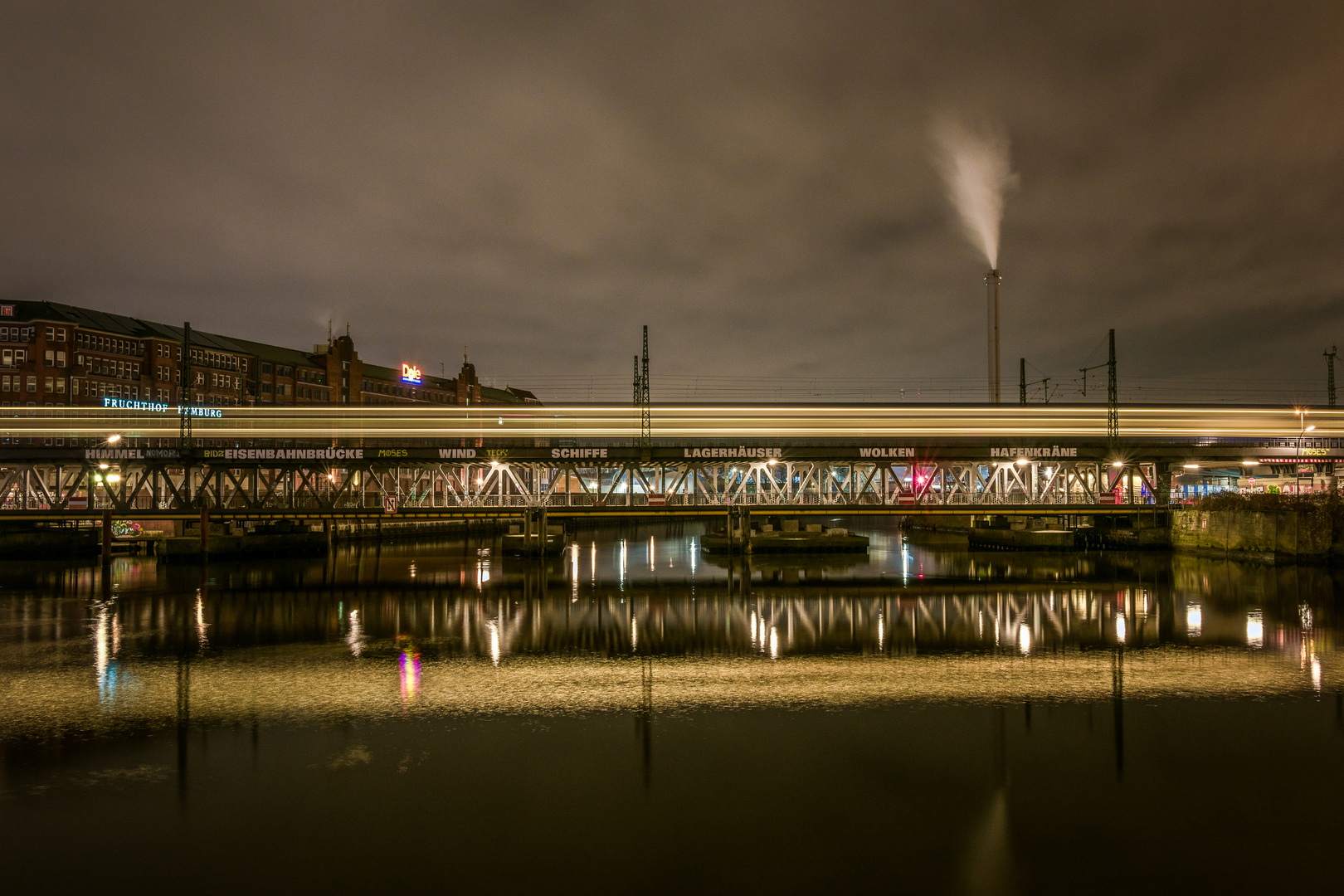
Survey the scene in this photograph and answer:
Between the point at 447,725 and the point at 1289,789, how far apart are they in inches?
584

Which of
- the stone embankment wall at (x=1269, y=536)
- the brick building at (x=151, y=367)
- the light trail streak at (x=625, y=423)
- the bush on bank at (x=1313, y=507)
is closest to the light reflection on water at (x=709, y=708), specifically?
the stone embankment wall at (x=1269, y=536)

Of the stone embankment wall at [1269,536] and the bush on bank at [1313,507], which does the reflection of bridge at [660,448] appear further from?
the bush on bank at [1313,507]

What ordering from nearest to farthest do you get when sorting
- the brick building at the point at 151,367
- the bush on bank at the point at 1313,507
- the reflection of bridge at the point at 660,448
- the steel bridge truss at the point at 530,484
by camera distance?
the bush on bank at the point at 1313,507 < the reflection of bridge at the point at 660,448 < the steel bridge truss at the point at 530,484 < the brick building at the point at 151,367

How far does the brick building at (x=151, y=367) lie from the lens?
76.2 metres

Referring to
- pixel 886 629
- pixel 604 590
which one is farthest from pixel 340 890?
pixel 604 590

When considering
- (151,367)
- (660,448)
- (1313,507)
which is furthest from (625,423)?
(151,367)

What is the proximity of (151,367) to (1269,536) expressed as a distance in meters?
99.1

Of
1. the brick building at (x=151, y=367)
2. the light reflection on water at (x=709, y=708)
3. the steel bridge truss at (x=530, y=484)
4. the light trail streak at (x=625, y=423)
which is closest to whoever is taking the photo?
the light reflection on water at (x=709, y=708)

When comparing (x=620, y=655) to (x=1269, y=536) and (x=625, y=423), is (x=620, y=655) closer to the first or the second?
(x=625, y=423)

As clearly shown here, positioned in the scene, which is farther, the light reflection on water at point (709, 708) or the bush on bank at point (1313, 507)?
the bush on bank at point (1313, 507)

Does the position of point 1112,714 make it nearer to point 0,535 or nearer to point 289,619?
point 289,619

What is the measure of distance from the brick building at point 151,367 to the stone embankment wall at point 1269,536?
208ft

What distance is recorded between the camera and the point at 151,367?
278 ft

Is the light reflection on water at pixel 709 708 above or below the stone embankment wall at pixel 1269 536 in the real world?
below
